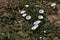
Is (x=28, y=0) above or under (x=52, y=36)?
A: above

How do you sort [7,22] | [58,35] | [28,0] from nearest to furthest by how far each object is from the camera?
[58,35] → [7,22] → [28,0]

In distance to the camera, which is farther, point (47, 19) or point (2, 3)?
point (2, 3)

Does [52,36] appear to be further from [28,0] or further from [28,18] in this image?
[28,0]

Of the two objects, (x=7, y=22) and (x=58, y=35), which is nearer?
(x=58, y=35)

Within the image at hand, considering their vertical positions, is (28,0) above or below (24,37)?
above

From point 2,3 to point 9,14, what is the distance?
0.35m

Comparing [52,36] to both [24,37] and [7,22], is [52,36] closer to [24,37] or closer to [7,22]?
[24,37]

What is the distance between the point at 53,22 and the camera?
3797 mm

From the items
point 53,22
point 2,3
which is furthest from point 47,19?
point 2,3

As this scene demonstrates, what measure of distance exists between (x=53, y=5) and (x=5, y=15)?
90 cm

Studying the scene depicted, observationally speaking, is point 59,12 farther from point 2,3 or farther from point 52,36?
point 2,3

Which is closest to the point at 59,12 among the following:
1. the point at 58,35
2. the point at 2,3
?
the point at 58,35

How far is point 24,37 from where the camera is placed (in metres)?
3.61

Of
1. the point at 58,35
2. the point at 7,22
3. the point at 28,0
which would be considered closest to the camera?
the point at 58,35
